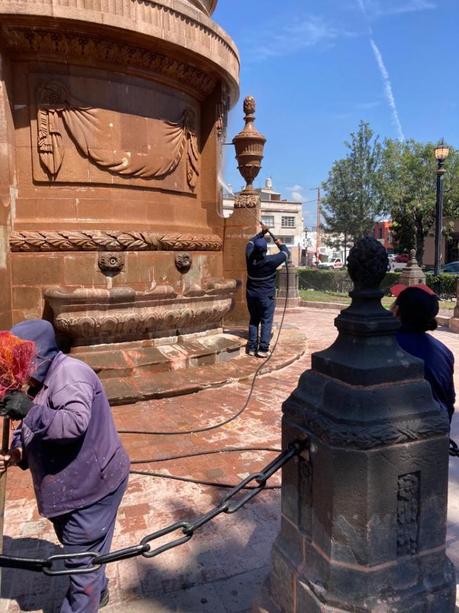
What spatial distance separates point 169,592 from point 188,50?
6688 mm

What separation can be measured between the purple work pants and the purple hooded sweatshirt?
0.07 meters

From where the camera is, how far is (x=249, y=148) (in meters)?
9.70

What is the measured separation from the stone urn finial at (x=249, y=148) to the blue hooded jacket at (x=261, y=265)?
2.24 m

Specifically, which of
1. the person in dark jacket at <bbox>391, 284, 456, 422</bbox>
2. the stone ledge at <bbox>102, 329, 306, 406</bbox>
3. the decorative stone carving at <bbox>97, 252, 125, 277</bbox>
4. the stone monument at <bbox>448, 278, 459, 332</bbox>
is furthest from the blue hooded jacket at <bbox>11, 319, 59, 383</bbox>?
the stone monument at <bbox>448, 278, 459, 332</bbox>

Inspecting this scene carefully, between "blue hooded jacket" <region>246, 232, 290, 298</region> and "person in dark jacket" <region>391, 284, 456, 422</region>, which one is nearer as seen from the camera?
"person in dark jacket" <region>391, 284, 456, 422</region>

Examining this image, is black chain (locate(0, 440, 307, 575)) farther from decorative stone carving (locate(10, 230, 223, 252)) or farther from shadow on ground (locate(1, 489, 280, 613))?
decorative stone carving (locate(10, 230, 223, 252))

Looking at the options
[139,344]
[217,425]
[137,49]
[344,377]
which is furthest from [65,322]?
[344,377]

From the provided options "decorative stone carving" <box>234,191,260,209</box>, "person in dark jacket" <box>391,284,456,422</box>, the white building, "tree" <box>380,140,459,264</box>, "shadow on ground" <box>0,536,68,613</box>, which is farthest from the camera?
the white building

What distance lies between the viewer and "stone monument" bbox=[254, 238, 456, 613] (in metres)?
1.92

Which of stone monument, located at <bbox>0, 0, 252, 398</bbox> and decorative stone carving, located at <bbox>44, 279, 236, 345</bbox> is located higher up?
stone monument, located at <bbox>0, 0, 252, 398</bbox>

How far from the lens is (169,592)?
8.86 ft

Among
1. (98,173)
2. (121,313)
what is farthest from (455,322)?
(98,173)

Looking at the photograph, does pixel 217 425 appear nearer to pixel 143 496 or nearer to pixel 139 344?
pixel 143 496

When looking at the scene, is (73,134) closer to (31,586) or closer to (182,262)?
(182,262)
